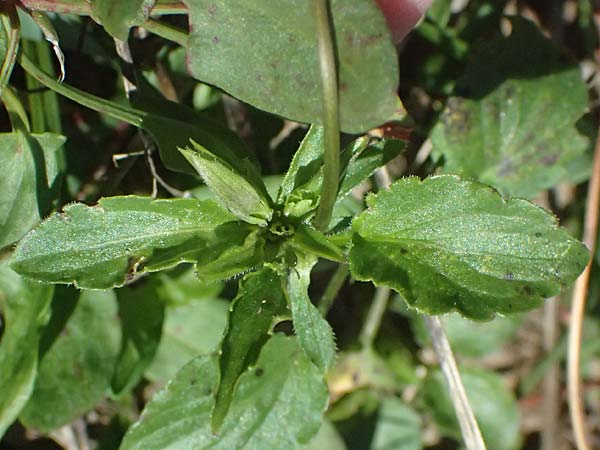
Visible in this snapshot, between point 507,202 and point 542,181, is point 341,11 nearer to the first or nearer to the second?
point 507,202

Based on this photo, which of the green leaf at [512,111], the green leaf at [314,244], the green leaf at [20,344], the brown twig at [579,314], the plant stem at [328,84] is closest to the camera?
the plant stem at [328,84]

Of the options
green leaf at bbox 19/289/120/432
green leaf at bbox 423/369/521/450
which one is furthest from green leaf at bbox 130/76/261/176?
green leaf at bbox 423/369/521/450

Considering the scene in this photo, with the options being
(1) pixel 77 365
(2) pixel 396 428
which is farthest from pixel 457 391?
(1) pixel 77 365

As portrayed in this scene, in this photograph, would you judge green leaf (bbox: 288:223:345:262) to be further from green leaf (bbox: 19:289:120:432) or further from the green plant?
green leaf (bbox: 19:289:120:432)

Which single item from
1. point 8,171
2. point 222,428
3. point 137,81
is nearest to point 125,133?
point 137,81

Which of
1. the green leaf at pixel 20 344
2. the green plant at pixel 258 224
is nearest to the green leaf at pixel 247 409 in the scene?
the green plant at pixel 258 224

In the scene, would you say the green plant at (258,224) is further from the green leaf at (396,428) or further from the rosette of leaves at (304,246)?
the green leaf at (396,428)
